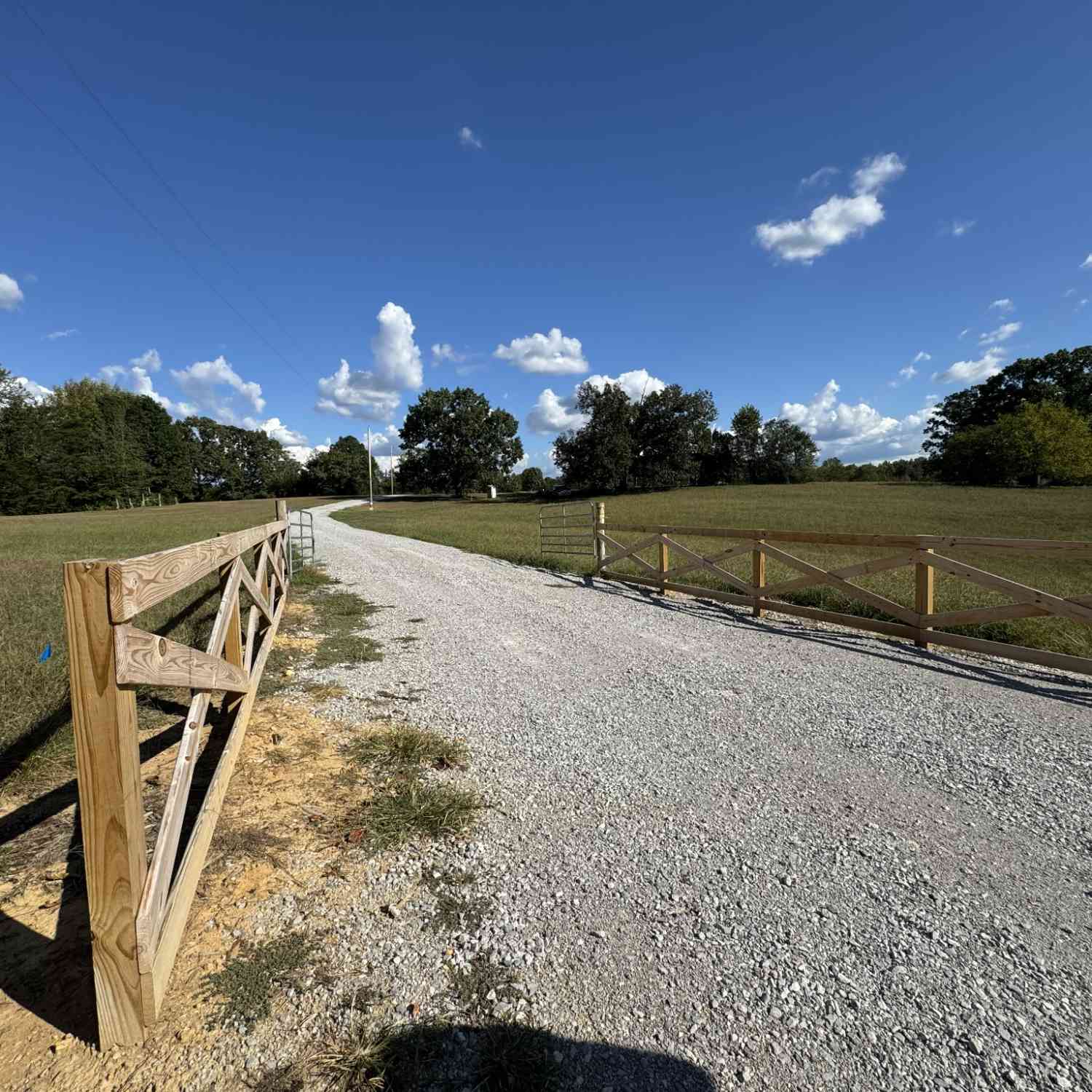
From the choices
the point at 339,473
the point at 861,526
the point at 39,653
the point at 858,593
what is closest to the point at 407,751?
the point at 39,653

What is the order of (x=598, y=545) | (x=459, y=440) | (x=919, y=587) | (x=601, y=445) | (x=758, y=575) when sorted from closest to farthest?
1. (x=919, y=587)
2. (x=758, y=575)
3. (x=598, y=545)
4. (x=601, y=445)
5. (x=459, y=440)

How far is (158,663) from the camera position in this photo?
6.27 ft

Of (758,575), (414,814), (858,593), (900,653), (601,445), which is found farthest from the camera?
(601,445)

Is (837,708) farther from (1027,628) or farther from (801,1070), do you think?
(1027,628)

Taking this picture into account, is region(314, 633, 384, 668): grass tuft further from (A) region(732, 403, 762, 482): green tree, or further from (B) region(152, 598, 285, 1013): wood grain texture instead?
(A) region(732, 403, 762, 482): green tree

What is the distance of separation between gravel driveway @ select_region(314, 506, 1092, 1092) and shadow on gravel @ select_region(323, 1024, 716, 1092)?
2cm

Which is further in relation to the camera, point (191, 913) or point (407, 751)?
point (407, 751)

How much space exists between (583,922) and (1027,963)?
5.74 ft

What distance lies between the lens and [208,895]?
2436mm

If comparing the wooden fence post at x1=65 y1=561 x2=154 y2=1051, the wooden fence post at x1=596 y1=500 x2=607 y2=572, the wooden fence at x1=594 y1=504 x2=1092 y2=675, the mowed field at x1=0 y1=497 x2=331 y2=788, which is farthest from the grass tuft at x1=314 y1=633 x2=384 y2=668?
the wooden fence post at x1=596 y1=500 x2=607 y2=572

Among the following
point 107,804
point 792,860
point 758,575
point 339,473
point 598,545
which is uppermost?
point 339,473

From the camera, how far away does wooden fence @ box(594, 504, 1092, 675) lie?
5.64 meters

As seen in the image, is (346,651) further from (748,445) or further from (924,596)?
(748,445)

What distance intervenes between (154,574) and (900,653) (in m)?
7.31
